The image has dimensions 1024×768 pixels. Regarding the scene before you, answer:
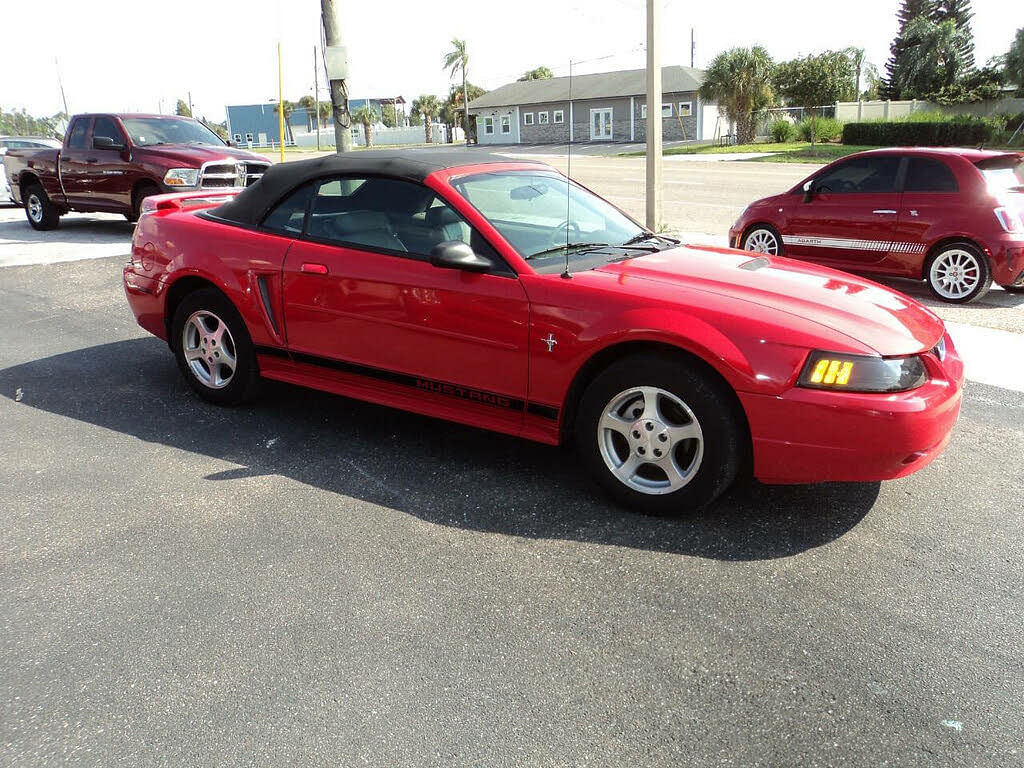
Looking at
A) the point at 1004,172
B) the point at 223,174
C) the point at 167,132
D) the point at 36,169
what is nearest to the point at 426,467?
the point at 1004,172

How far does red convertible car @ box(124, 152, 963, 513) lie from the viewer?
11.2 feet

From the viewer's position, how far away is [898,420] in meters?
3.32

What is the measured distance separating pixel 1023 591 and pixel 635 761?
1.80 meters

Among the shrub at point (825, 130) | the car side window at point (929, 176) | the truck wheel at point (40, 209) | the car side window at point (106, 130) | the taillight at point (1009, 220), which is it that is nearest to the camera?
the taillight at point (1009, 220)

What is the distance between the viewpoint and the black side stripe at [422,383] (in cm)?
401

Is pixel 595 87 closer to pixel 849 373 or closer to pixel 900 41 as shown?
pixel 900 41

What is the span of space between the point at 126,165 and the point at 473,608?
472 inches

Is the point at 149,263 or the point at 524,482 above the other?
the point at 149,263

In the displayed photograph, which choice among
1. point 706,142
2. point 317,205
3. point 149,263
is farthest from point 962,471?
point 706,142

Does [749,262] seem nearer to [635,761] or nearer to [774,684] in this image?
[774,684]

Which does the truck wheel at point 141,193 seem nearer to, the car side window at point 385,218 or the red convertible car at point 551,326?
the red convertible car at point 551,326

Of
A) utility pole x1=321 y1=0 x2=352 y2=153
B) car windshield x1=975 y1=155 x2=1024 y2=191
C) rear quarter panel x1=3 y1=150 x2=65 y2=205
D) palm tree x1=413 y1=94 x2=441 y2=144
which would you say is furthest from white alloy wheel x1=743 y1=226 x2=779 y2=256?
palm tree x1=413 y1=94 x2=441 y2=144

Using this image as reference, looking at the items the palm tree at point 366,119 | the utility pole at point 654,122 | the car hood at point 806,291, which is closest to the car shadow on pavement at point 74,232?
the utility pole at point 654,122

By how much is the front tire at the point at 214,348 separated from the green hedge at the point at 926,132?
37158mm
